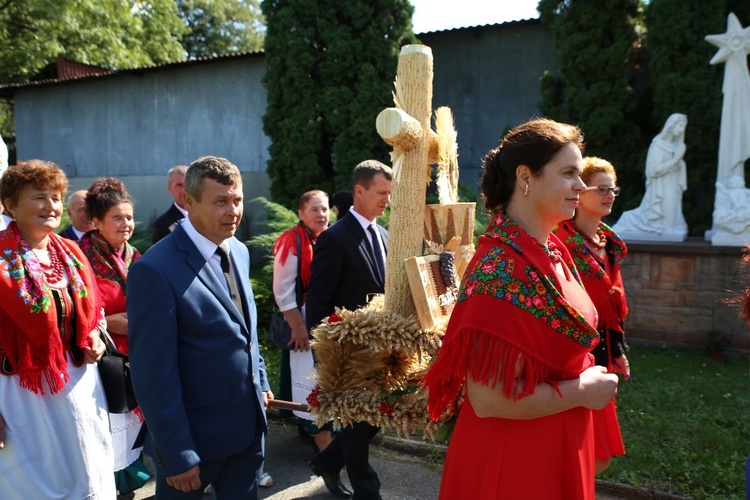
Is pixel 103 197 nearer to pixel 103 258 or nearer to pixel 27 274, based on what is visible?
pixel 103 258

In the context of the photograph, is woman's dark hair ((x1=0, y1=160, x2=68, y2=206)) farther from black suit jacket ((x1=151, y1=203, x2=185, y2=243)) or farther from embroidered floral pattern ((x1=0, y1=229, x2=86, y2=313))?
black suit jacket ((x1=151, y1=203, x2=185, y2=243))

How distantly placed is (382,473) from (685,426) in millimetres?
2523

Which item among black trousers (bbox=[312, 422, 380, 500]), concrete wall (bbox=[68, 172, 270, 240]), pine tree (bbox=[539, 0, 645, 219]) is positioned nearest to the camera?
black trousers (bbox=[312, 422, 380, 500])

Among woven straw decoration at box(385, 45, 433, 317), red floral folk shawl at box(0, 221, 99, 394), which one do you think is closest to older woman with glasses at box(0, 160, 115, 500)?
red floral folk shawl at box(0, 221, 99, 394)

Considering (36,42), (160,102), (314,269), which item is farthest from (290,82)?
(36,42)

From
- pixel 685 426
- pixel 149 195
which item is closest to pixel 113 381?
pixel 685 426

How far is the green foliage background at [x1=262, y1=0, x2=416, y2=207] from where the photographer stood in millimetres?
10383

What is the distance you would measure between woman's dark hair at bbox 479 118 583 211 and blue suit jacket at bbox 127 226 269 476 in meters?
1.14

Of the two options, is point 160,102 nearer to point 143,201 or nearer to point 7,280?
point 143,201

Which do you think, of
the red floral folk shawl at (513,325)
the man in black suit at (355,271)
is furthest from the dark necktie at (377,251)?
the red floral folk shawl at (513,325)

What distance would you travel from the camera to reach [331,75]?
34.7 ft

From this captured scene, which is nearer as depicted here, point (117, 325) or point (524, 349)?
point (524, 349)

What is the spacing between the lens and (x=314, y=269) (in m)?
3.67

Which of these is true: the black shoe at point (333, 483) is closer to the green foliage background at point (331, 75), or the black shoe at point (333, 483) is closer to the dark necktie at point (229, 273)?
the dark necktie at point (229, 273)
